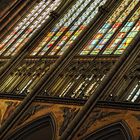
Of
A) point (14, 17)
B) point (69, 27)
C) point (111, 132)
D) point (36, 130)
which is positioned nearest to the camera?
point (111, 132)

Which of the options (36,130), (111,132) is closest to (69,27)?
(36,130)

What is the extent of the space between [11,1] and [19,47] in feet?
12.5

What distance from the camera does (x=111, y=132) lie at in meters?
12.5

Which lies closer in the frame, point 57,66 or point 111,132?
point 111,132

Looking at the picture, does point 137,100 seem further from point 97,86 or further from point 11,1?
point 11,1

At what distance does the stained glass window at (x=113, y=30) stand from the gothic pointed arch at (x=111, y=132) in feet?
13.1

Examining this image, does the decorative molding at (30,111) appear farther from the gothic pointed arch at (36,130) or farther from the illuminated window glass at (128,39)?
the illuminated window glass at (128,39)

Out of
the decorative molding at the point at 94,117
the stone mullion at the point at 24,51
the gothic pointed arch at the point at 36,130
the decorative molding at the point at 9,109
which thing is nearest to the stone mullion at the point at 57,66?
the stone mullion at the point at 24,51

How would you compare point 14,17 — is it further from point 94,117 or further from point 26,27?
point 94,117

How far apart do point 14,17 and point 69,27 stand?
4.24 meters

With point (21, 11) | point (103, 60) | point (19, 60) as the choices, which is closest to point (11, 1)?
point (21, 11)

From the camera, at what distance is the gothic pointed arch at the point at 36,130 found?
1410cm

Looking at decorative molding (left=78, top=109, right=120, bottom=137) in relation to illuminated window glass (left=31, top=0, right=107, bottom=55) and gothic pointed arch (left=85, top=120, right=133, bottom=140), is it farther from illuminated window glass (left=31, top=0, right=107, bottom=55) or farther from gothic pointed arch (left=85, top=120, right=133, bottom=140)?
illuminated window glass (left=31, top=0, right=107, bottom=55)

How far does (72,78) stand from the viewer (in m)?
15.5
